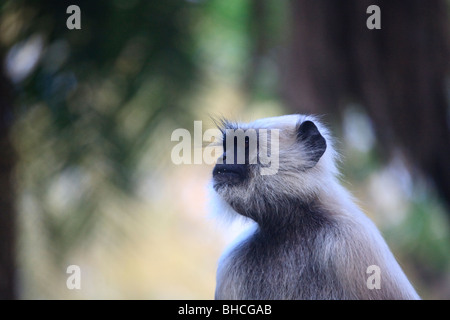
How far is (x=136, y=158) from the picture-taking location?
749cm

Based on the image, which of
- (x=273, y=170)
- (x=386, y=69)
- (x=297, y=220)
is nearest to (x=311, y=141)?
(x=273, y=170)

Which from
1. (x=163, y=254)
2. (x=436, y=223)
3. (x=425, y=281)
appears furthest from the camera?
(x=163, y=254)

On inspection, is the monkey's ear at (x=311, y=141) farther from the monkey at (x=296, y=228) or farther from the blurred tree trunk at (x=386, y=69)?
the blurred tree trunk at (x=386, y=69)

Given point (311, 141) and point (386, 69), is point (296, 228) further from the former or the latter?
point (386, 69)

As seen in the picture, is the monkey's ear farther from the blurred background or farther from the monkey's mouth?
the blurred background

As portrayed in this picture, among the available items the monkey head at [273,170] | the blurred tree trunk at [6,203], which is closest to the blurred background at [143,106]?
the blurred tree trunk at [6,203]

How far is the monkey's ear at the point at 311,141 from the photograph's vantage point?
291cm

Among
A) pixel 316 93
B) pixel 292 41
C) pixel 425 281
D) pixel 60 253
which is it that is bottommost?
pixel 425 281

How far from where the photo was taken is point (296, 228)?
2.89 metres

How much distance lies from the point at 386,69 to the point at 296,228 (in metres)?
4.29

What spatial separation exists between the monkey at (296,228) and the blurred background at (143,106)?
320cm
